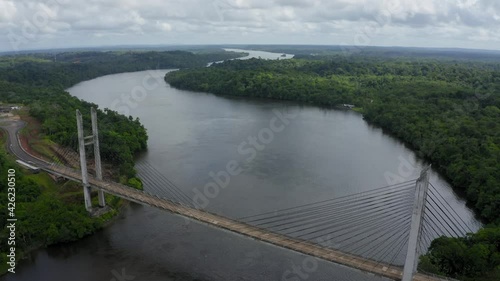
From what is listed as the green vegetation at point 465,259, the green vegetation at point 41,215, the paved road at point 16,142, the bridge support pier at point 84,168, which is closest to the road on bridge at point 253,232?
the bridge support pier at point 84,168

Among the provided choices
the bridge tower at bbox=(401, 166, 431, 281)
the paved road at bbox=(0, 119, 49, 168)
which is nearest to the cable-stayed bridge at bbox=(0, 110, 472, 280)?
the bridge tower at bbox=(401, 166, 431, 281)

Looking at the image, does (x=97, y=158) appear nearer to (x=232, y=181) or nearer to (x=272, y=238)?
(x=232, y=181)

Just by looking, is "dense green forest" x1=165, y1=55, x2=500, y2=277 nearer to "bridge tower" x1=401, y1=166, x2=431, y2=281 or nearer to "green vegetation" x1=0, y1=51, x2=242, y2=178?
"bridge tower" x1=401, y1=166, x2=431, y2=281

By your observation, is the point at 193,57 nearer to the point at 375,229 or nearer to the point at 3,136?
the point at 3,136

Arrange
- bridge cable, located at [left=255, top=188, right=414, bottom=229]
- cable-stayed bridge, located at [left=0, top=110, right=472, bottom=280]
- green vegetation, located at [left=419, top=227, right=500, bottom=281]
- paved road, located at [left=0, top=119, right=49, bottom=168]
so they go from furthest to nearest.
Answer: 1. paved road, located at [left=0, top=119, right=49, bottom=168]
2. bridge cable, located at [left=255, top=188, right=414, bottom=229]
3. green vegetation, located at [left=419, top=227, right=500, bottom=281]
4. cable-stayed bridge, located at [left=0, top=110, right=472, bottom=280]

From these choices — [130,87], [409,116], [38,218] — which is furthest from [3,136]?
[130,87]

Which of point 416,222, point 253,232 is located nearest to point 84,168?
point 253,232

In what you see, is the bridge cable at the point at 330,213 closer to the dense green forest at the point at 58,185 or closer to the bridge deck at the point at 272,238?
the bridge deck at the point at 272,238
